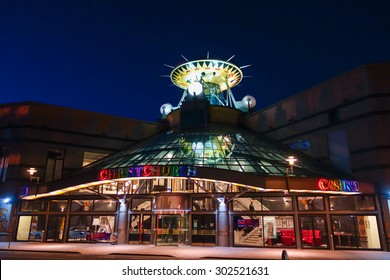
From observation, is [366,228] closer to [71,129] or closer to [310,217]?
[310,217]

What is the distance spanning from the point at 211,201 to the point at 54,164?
59.7 feet

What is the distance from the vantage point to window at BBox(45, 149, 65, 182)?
107 feet

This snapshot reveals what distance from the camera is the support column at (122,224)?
27812mm

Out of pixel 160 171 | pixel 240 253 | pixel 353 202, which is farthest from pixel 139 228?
pixel 353 202

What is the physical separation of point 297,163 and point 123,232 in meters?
17.0

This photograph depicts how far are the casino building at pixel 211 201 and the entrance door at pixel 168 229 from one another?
8cm

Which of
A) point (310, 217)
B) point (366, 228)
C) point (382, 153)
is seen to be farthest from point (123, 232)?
point (382, 153)

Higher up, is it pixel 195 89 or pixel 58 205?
pixel 195 89

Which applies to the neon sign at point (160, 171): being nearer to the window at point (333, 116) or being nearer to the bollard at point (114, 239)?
the bollard at point (114, 239)

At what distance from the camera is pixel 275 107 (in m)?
35.1

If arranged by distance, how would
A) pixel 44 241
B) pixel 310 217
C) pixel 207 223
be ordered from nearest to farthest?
pixel 310 217
pixel 207 223
pixel 44 241

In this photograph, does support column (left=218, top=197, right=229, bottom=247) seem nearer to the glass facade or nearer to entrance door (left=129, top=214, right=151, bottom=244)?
the glass facade

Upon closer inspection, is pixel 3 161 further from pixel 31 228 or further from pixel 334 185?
pixel 334 185

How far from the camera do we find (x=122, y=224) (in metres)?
28.2
